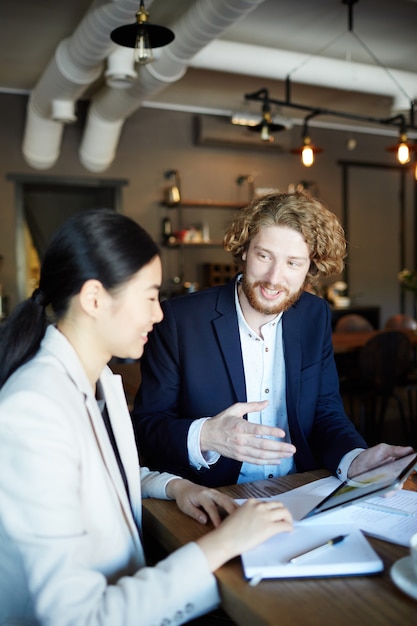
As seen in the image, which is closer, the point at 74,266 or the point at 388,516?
the point at 74,266

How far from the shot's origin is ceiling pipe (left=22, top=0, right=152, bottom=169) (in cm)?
407

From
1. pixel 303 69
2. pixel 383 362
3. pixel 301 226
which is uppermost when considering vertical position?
pixel 303 69

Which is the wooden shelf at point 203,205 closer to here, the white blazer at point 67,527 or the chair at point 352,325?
the chair at point 352,325

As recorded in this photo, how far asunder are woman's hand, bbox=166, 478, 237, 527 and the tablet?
0.62 ft

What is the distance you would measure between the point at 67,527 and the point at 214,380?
0.99 meters

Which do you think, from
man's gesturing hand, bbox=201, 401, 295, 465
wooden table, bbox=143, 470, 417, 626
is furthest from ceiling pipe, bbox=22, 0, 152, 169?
wooden table, bbox=143, 470, 417, 626

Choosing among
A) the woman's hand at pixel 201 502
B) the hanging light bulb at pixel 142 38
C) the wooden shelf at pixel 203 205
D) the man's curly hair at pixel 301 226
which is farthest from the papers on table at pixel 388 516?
the wooden shelf at pixel 203 205

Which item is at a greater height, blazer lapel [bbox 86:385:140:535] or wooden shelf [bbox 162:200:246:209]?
wooden shelf [bbox 162:200:246:209]

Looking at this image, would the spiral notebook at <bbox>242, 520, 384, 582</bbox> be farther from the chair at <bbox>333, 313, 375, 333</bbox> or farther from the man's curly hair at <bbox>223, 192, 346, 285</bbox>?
the chair at <bbox>333, 313, 375, 333</bbox>

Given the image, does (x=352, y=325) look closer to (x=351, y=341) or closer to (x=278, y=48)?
(x=351, y=341)

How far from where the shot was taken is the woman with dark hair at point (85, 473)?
3.28 feet

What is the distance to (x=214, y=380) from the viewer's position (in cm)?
196

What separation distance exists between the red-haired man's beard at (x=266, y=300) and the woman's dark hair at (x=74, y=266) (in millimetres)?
719

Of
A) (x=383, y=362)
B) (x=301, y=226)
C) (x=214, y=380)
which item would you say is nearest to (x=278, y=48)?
(x=383, y=362)
